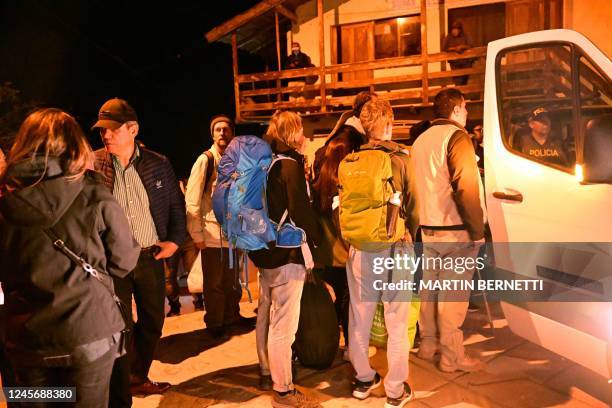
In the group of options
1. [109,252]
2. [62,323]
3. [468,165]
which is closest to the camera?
[62,323]

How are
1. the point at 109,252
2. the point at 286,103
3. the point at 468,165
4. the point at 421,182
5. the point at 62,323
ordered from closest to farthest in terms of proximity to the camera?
the point at 62,323
the point at 109,252
the point at 468,165
the point at 421,182
the point at 286,103

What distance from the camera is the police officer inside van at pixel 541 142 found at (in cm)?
314

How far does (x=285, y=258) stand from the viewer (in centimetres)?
318

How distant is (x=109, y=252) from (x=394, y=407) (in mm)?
2076

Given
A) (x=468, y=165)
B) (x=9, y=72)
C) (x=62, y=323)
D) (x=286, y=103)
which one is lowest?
(x=62, y=323)

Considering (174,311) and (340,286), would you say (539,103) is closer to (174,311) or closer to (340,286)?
(340,286)

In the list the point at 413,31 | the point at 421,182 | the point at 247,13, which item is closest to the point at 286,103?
the point at 247,13

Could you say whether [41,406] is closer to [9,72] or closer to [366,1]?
[366,1]

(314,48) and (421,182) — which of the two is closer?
(421,182)

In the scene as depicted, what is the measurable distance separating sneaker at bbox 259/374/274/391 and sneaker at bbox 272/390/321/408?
0.29 m

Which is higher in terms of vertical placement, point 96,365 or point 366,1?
point 366,1

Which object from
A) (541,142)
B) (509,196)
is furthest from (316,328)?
(541,142)

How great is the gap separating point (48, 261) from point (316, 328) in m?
2.22

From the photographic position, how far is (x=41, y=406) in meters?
2.05
